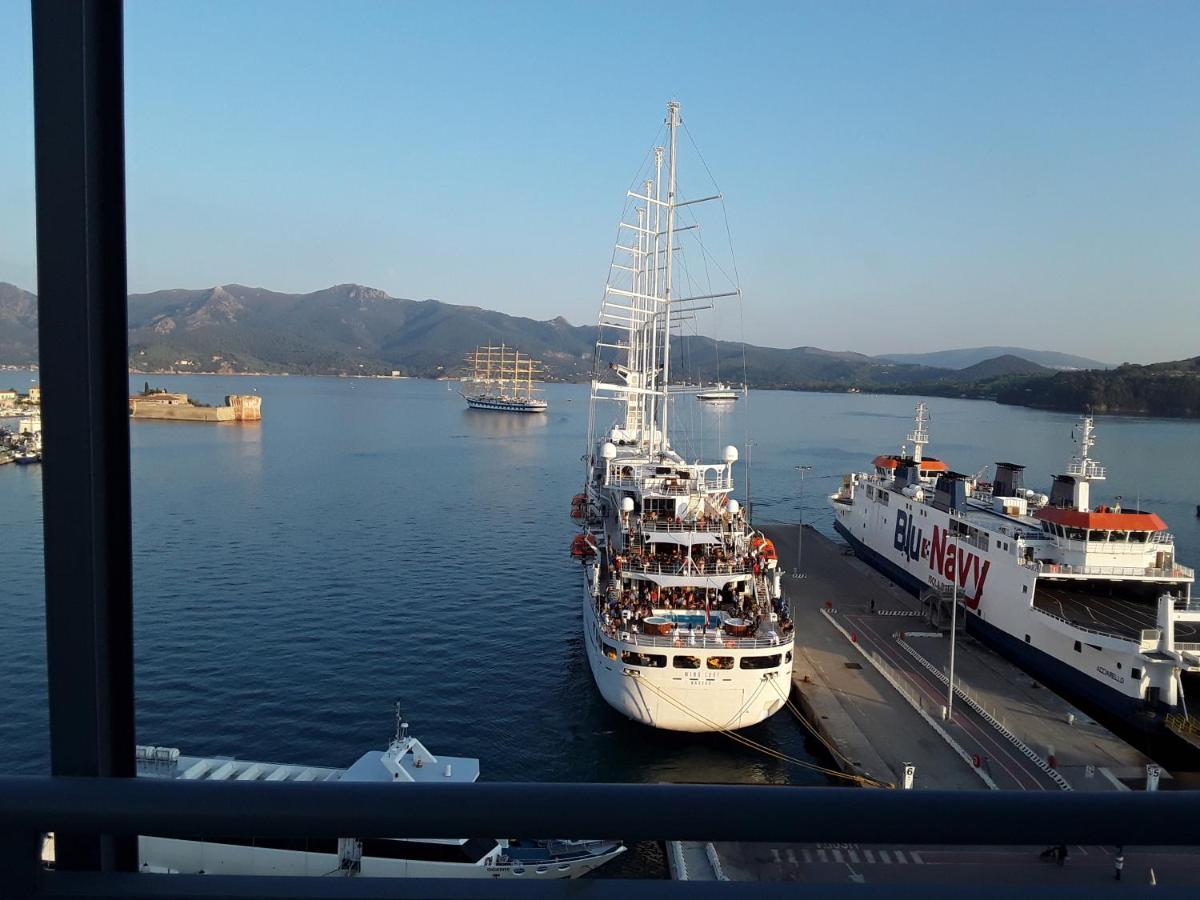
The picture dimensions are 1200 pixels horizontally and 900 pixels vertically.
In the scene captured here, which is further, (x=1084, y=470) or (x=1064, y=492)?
(x=1064, y=492)

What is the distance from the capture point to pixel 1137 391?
10306 centimetres

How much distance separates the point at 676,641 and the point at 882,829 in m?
15.1

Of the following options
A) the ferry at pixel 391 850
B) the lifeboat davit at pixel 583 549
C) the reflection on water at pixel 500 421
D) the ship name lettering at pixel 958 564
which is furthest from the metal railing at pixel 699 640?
the reflection on water at pixel 500 421

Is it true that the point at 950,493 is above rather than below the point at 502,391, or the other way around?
below

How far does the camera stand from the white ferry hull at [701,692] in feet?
51.8

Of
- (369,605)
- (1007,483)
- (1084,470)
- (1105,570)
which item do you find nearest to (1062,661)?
(1105,570)

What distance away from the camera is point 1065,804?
3.47 ft

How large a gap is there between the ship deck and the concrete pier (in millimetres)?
1737

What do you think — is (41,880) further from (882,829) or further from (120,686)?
(882,829)

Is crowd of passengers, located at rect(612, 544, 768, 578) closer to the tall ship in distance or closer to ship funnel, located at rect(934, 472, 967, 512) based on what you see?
ship funnel, located at rect(934, 472, 967, 512)

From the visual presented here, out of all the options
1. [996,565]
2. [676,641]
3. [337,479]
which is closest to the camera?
[676,641]

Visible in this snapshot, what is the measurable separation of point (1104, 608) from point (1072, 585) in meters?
1.58

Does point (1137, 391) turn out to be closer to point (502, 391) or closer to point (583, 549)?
point (502, 391)

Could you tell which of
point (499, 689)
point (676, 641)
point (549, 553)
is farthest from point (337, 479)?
point (676, 641)
